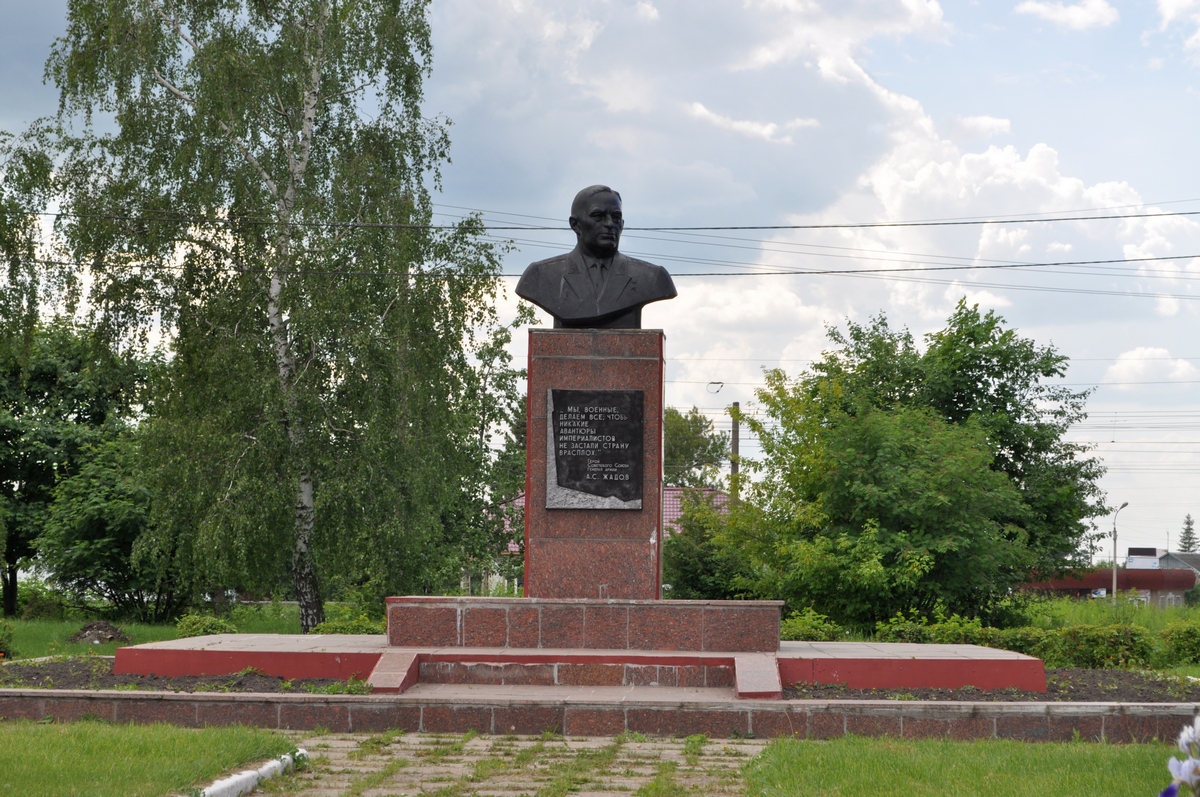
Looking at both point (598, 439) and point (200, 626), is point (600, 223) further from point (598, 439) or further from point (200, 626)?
point (200, 626)

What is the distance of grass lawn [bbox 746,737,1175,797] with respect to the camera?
17.2ft

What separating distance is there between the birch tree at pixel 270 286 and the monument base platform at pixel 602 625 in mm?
5849

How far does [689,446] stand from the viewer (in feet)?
160

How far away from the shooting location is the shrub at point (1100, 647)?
443 inches

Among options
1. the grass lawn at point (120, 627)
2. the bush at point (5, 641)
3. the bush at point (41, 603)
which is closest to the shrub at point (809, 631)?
the grass lawn at point (120, 627)

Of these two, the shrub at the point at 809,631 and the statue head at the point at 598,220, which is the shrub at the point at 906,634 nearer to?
the shrub at the point at 809,631

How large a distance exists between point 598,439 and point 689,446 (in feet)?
128

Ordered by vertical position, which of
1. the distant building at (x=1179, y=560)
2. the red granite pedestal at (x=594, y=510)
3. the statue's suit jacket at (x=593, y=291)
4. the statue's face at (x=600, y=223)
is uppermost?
the statue's face at (x=600, y=223)

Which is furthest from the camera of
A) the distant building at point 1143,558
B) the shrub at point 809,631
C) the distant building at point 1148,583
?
the distant building at point 1143,558

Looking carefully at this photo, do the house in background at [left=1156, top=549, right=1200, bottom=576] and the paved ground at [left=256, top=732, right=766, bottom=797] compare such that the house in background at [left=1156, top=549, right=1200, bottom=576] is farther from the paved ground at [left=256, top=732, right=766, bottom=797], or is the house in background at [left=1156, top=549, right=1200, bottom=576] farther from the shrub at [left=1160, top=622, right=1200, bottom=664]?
the paved ground at [left=256, top=732, right=766, bottom=797]

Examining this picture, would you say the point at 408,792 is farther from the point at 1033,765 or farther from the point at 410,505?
the point at 410,505

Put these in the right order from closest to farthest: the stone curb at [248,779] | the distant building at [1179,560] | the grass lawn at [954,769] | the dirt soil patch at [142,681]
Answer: the stone curb at [248,779] → the grass lawn at [954,769] → the dirt soil patch at [142,681] → the distant building at [1179,560]

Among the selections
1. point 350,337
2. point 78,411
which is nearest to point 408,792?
point 350,337

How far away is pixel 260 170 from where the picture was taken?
1576cm
